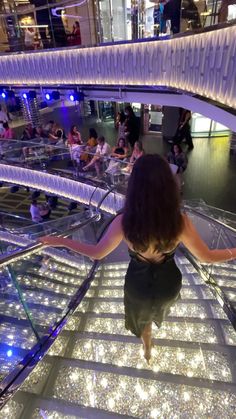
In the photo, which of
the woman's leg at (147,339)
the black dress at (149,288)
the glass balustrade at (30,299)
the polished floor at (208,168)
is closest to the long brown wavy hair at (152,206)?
the black dress at (149,288)

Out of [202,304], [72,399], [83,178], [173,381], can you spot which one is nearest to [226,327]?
[202,304]

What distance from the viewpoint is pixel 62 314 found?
111 inches

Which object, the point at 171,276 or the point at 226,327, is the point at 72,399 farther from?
the point at 226,327

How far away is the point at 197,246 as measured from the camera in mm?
1709

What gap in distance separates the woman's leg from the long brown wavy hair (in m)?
0.78

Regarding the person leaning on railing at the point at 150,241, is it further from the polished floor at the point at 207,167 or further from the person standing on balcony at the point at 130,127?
the person standing on balcony at the point at 130,127

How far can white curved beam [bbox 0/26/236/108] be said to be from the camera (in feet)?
12.2

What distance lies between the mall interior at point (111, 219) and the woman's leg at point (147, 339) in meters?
0.08

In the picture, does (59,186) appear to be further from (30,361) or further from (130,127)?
(30,361)

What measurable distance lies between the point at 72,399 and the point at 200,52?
429 centimetres

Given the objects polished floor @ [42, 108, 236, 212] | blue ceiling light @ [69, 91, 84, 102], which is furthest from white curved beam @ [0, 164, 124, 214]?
blue ceiling light @ [69, 91, 84, 102]

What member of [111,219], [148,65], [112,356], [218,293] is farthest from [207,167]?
[112,356]

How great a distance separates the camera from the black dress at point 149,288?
1.77m

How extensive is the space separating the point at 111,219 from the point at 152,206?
114 cm
